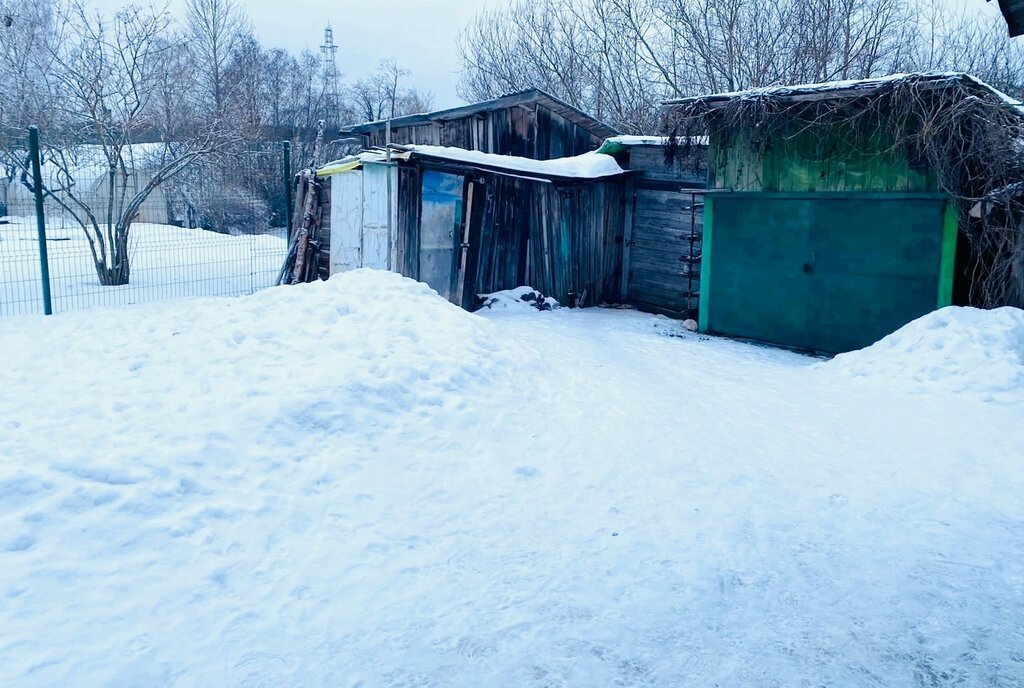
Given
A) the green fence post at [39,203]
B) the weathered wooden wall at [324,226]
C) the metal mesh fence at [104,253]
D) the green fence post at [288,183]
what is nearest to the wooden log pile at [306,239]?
the weathered wooden wall at [324,226]

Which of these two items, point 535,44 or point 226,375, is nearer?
point 226,375

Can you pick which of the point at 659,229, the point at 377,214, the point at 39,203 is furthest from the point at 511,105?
the point at 39,203

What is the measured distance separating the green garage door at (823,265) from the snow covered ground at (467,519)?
5.90ft

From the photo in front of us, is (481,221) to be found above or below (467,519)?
above

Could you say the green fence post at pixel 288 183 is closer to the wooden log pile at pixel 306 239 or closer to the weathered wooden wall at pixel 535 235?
the wooden log pile at pixel 306 239

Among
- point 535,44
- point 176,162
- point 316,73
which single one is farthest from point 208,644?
point 316,73

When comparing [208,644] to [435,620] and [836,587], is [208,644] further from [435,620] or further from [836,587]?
[836,587]

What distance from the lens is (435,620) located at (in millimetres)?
3102

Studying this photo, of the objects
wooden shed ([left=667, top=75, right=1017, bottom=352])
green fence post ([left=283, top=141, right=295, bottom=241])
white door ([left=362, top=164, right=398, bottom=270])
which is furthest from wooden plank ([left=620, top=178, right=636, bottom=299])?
green fence post ([left=283, top=141, right=295, bottom=241])

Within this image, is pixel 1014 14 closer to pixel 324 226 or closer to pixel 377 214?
pixel 377 214

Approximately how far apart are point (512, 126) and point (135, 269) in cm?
706

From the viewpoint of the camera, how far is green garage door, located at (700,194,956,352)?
323 inches

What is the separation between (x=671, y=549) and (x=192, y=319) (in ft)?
17.4

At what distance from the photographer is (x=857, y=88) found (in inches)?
319
